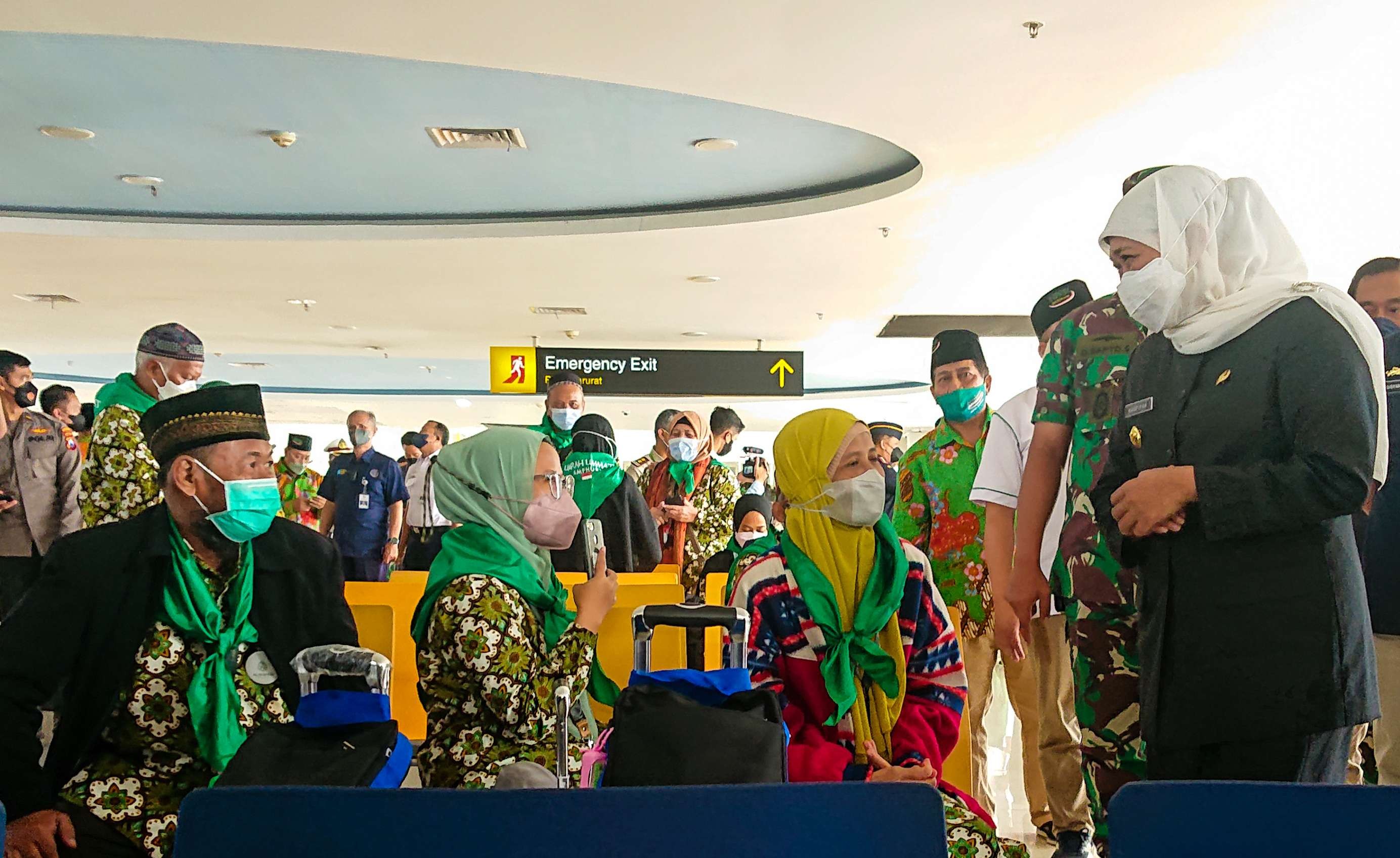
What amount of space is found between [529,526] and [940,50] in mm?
3366

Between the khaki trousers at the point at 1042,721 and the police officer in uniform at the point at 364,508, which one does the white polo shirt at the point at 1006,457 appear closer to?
the khaki trousers at the point at 1042,721

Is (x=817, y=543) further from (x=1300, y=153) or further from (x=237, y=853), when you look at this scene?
(x=1300, y=153)

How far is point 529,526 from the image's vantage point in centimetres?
294

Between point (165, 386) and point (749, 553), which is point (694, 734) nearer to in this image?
point (749, 553)

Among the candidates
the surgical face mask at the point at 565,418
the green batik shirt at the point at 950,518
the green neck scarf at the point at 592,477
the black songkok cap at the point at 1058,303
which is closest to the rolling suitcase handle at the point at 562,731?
the black songkok cap at the point at 1058,303

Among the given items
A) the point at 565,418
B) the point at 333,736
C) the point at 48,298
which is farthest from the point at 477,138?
the point at 48,298

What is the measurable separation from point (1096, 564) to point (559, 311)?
10.3 m

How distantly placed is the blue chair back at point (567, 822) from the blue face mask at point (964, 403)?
3.30 metres

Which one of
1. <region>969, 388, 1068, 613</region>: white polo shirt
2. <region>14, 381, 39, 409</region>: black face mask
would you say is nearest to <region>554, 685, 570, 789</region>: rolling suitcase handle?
<region>969, 388, 1068, 613</region>: white polo shirt

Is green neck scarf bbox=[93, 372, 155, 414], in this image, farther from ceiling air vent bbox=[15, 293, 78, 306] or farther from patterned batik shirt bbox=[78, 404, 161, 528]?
ceiling air vent bbox=[15, 293, 78, 306]

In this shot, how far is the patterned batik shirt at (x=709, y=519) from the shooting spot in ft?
A: 24.4

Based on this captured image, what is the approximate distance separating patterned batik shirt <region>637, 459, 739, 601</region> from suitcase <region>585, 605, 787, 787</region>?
5372 millimetres

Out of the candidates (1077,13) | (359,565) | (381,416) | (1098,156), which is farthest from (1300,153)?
(381,416)

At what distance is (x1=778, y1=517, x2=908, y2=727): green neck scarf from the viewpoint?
8.17ft
